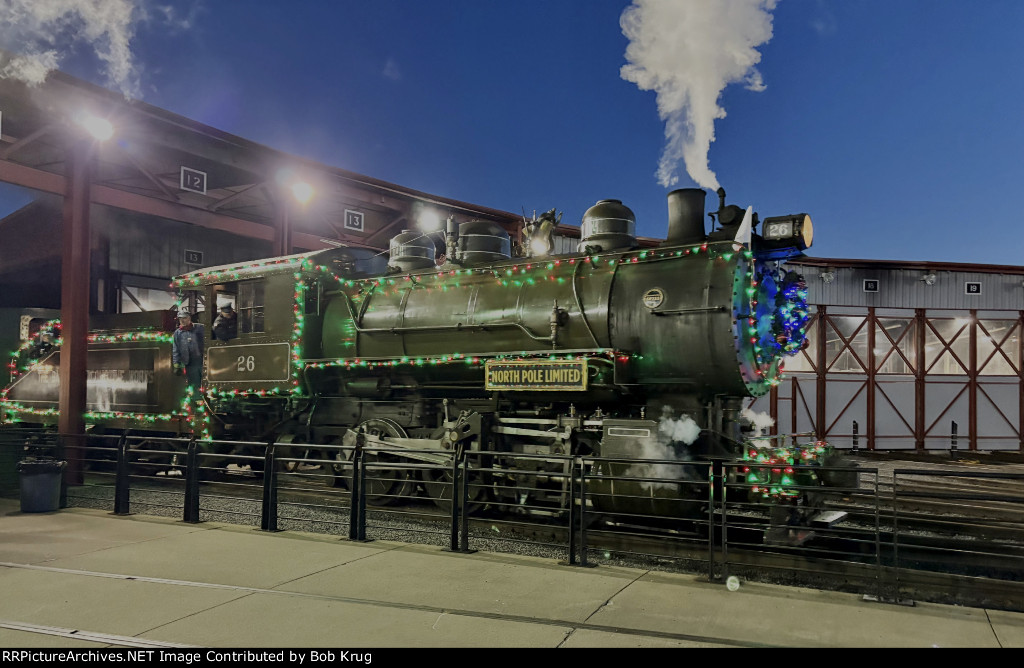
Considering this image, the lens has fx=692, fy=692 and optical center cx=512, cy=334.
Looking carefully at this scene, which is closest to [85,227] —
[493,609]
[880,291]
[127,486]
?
[127,486]

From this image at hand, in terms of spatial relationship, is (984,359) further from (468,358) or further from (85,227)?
(85,227)

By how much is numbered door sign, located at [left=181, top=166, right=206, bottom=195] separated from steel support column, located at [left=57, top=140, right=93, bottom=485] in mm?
3523

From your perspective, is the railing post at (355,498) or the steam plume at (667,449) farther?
the railing post at (355,498)

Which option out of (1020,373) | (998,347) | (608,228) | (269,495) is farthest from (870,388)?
(269,495)

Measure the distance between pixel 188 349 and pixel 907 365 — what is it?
60.8ft

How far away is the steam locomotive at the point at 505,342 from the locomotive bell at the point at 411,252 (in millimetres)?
24

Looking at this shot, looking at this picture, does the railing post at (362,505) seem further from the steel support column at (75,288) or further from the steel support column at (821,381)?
the steel support column at (821,381)

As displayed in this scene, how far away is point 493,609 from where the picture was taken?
4852 millimetres

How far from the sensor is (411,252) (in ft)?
35.2

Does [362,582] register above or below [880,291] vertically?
below

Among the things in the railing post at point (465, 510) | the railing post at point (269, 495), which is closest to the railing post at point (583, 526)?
the railing post at point (465, 510)

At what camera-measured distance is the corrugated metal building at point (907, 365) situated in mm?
19469

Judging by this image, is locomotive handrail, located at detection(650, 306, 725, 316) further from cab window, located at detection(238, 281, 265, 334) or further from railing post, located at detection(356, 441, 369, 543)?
cab window, located at detection(238, 281, 265, 334)
